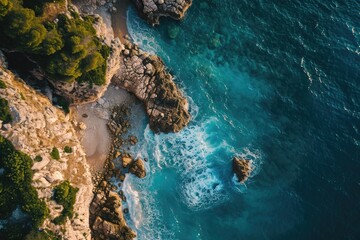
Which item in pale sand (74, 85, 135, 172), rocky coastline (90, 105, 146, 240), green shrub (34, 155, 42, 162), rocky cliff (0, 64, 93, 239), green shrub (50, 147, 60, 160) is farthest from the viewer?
pale sand (74, 85, 135, 172)

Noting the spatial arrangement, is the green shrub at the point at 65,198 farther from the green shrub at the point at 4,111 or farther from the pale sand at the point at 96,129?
the green shrub at the point at 4,111

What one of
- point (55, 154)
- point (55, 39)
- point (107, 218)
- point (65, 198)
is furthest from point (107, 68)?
point (107, 218)

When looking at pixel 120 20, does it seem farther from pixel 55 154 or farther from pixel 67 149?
pixel 55 154

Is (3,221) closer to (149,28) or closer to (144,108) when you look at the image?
(144,108)

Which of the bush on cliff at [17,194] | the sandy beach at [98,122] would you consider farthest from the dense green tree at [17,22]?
the sandy beach at [98,122]

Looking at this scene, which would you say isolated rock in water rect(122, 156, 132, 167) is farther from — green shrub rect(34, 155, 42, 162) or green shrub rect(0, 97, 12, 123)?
green shrub rect(0, 97, 12, 123)

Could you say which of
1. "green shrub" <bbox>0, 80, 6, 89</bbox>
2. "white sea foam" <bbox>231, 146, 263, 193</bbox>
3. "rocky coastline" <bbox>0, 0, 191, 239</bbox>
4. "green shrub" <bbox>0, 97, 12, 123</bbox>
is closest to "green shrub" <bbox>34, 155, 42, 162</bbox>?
"rocky coastline" <bbox>0, 0, 191, 239</bbox>

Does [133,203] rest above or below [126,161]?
below
